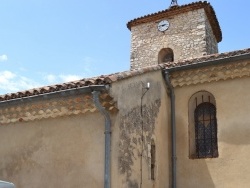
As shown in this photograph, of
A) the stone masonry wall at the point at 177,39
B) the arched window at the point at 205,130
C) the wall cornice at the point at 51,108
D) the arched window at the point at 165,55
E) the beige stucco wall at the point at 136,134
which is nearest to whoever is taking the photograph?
the beige stucco wall at the point at 136,134

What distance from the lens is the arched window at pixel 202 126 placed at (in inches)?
372

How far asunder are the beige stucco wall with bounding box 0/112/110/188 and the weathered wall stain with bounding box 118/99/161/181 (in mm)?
558

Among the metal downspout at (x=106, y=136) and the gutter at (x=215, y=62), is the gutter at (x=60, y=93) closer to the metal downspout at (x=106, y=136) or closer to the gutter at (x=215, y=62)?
the metal downspout at (x=106, y=136)

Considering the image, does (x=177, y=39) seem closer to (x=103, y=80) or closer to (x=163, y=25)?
(x=163, y=25)

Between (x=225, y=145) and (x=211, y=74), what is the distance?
6.16 feet

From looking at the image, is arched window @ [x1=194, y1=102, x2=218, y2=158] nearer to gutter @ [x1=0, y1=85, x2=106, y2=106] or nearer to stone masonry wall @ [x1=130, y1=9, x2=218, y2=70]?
gutter @ [x1=0, y1=85, x2=106, y2=106]

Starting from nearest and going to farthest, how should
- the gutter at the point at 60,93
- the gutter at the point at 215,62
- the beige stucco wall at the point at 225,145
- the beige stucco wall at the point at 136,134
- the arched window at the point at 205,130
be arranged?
the beige stucco wall at the point at 136,134 < the gutter at the point at 60,93 < the beige stucco wall at the point at 225,145 < the gutter at the point at 215,62 < the arched window at the point at 205,130

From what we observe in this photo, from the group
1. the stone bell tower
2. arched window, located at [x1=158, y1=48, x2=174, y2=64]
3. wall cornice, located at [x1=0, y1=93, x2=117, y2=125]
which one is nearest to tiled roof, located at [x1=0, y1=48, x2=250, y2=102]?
wall cornice, located at [x1=0, y1=93, x2=117, y2=125]

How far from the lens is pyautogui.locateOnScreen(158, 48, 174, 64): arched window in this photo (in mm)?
17734

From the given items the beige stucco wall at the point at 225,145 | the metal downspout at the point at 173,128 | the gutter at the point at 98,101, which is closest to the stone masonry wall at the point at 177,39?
the metal downspout at the point at 173,128

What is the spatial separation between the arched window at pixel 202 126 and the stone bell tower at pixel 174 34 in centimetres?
707

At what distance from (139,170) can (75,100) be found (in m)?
2.23

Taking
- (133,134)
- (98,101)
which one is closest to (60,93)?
(98,101)

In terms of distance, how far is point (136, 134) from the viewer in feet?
25.9
